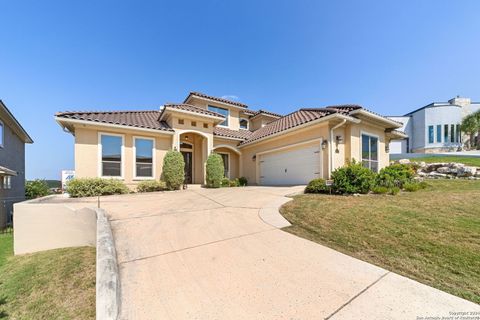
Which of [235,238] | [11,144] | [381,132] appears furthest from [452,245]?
[11,144]

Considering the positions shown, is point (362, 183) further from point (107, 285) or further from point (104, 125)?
point (104, 125)

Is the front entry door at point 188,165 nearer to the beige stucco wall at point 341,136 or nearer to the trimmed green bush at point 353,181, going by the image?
the beige stucco wall at point 341,136

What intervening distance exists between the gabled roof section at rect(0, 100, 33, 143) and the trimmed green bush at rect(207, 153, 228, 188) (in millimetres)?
11248

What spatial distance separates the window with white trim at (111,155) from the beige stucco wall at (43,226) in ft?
15.9

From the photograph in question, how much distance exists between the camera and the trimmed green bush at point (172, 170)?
1131 cm

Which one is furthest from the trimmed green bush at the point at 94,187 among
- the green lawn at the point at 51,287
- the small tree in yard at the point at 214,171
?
the green lawn at the point at 51,287

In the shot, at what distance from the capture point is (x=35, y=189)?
693 inches

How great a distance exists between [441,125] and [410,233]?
32100 millimetres

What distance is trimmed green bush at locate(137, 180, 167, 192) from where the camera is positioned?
10.9 m

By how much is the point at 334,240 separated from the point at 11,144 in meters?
19.8

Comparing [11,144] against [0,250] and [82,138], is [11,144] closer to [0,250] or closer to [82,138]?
[82,138]

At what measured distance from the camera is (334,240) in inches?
163

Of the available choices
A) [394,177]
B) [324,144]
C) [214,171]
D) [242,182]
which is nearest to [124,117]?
[214,171]

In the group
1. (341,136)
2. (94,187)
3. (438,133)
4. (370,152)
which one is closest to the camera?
(94,187)
